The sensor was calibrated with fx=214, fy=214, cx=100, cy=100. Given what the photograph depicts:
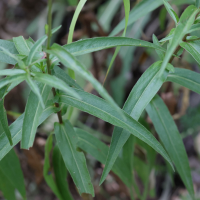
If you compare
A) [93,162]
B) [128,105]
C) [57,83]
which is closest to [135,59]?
[93,162]

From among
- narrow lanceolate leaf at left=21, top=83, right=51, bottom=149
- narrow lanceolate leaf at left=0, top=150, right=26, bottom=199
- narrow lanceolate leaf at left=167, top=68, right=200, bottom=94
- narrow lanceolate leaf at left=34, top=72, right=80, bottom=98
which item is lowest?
narrow lanceolate leaf at left=0, top=150, right=26, bottom=199

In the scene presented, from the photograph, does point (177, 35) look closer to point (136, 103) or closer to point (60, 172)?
point (136, 103)

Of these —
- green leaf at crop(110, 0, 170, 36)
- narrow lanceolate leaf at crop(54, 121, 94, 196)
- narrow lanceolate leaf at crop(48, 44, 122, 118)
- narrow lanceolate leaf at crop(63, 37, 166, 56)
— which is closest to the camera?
narrow lanceolate leaf at crop(48, 44, 122, 118)

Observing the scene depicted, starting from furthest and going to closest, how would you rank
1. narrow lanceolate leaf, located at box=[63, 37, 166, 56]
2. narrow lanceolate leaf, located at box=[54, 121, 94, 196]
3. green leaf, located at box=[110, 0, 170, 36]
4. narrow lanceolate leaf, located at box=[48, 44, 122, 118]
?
green leaf, located at box=[110, 0, 170, 36], narrow lanceolate leaf, located at box=[54, 121, 94, 196], narrow lanceolate leaf, located at box=[63, 37, 166, 56], narrow lanceolate leaf, located at box=[48, 44, 122, 118]

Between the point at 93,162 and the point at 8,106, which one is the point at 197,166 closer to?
the point at 93,162

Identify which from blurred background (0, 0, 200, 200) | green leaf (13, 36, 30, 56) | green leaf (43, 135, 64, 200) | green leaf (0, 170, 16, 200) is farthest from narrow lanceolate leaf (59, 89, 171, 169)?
blurred background (0, 0, 200, 200)

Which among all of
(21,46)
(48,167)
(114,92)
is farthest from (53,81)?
(114,92)

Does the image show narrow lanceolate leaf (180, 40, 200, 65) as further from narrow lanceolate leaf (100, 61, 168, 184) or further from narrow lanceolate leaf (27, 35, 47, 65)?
narrow lanceolate leaf (27, 35, 47, 65)

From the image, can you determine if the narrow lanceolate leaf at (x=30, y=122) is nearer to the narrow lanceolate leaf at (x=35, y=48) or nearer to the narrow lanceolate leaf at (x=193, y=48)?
the narrow lanceolate leaf at (x=35, y=48)
